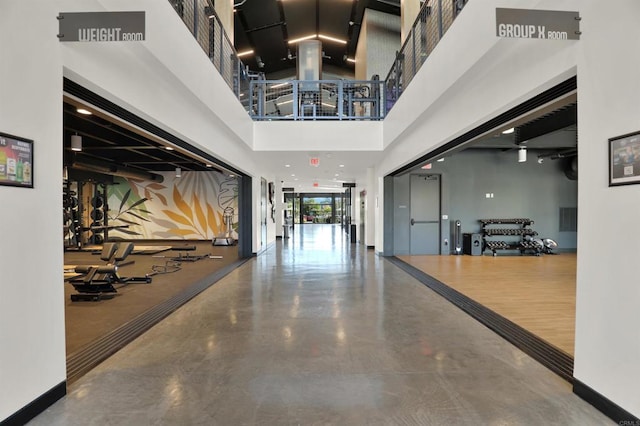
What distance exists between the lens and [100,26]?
8.23 ft

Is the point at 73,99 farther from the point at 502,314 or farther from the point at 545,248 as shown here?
the point at 545,248

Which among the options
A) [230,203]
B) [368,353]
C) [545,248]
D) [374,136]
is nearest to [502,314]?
[368,353]

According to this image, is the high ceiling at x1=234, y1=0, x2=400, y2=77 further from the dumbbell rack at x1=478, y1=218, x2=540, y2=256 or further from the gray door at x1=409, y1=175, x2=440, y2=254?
the dumbbell rack at x1=478, y1=218, x2=540, y2=256

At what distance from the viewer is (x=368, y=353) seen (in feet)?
11.3

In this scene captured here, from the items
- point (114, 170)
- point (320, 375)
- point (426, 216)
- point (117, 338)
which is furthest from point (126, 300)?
point (426, 216)

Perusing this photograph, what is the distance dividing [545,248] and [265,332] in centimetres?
1042

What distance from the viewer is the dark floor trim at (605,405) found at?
222cm

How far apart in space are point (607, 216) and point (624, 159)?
401mm

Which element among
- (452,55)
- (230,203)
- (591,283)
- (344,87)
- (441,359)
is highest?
(344,87)

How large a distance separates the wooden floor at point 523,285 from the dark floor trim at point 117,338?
451 cm

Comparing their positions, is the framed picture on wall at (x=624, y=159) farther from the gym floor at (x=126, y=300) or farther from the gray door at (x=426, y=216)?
the gray door at (x=426, y=216)

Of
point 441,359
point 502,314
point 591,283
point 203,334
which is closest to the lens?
point 591,283

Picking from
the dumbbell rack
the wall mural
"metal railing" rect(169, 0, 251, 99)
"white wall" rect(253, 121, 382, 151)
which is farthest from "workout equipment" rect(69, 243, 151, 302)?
the dumbbell rack

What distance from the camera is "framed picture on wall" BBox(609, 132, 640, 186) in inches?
85.5
